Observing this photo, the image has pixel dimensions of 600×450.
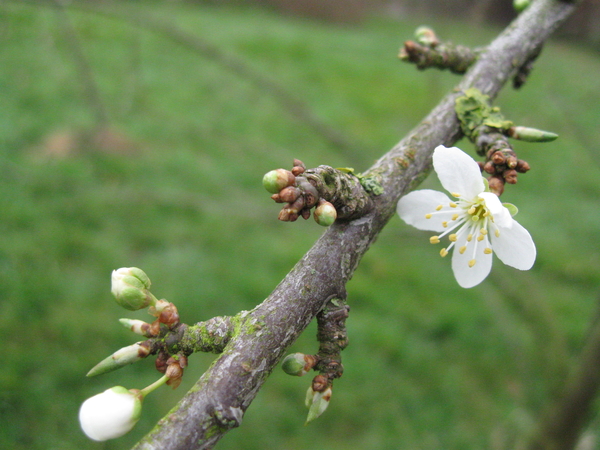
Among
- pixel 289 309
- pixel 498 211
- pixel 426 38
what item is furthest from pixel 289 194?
pixel 426 38

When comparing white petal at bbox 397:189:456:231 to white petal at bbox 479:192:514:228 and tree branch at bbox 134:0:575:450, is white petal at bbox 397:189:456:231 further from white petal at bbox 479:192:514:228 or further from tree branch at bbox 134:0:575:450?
white petal at bbox 479:192:514:228

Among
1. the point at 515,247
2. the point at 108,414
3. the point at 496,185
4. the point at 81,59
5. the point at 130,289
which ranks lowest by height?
the point at 81,59

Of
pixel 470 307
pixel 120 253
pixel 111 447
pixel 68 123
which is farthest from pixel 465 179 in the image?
pixel 68 123

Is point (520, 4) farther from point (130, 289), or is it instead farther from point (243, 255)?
point (243, 255)

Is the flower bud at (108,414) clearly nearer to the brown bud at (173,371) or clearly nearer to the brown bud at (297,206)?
the brown bud at (173,371)

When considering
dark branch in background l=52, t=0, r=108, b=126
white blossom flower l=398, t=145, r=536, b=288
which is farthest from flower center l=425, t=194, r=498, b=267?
dark branch in background l=52, t=0, r=108, b=126

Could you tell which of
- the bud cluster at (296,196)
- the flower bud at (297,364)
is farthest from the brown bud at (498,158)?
the flower bud at (297,364)

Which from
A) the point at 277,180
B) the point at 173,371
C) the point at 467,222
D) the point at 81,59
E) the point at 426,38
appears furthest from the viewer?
the point at 81,59
